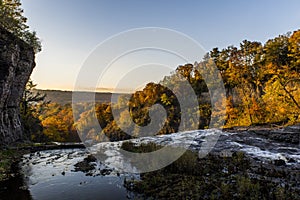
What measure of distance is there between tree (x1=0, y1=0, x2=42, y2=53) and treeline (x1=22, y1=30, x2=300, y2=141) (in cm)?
2386

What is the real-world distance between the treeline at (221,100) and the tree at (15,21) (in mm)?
23862

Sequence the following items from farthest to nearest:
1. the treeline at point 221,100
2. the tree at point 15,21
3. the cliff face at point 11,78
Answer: the treeline at point 221,100, the tree at point 15,21, the cliff face at point 11,78

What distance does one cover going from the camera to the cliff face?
26078 millimetres

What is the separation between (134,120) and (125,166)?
5487cm

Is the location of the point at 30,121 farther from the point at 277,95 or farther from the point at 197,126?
the point at 277,95

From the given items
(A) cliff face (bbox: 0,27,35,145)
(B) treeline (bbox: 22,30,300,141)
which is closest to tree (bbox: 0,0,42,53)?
(A) cliff face (bbox: 0,27,35,145)

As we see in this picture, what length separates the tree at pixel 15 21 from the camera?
32.5 meters

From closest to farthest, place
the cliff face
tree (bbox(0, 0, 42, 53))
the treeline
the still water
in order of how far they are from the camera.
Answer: the still water
the cliff face
tree (bbox(0, 0, 42, 53))
the treeline

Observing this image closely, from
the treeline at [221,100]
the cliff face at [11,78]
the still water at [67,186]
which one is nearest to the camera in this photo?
the still water at [67,186]

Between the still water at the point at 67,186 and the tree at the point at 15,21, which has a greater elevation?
the tree at the point at 15,21

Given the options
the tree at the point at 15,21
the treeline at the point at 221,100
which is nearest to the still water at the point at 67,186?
the treeline at the point at 221,100

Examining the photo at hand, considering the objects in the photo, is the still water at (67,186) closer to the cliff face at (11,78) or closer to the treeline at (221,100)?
the cliff face at (11,78)

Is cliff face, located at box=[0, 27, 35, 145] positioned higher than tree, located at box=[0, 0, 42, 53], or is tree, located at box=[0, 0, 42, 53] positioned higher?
tree, located at box=[0, 0, 42, 53]

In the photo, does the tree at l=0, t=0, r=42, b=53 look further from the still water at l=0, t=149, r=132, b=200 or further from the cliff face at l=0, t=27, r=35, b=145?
the still water at l=0, t=149, r=132, b=200
